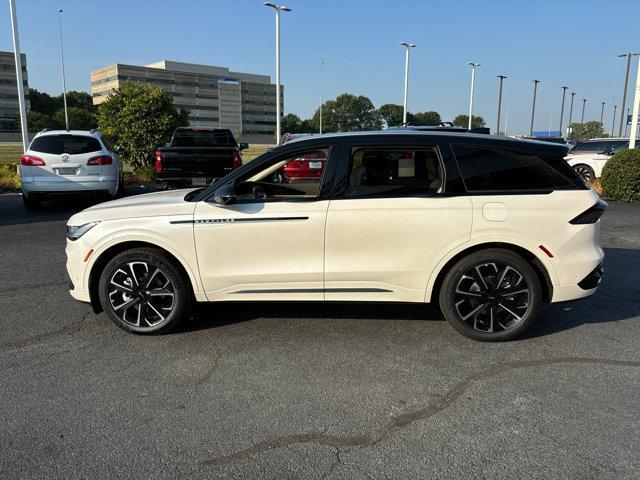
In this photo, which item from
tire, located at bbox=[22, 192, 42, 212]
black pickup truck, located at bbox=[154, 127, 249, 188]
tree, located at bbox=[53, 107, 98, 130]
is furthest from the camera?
tree, located at bbox=[53, 107, 98, 130]

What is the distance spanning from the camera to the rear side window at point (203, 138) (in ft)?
43.9

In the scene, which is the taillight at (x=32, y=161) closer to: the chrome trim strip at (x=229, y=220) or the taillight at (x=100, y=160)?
the taillight at (x=100, y=160)

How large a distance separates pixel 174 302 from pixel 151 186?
13.8 m

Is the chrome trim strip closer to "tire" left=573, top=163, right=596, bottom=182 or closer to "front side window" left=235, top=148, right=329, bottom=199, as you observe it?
"front side window" left=235, top=148, right=329, bottom=199

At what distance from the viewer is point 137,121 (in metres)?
19.1

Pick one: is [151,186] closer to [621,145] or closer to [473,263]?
[473,263]

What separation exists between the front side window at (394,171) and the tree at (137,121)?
16.5 m

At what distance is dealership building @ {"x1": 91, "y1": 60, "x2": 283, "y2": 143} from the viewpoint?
11800 cm

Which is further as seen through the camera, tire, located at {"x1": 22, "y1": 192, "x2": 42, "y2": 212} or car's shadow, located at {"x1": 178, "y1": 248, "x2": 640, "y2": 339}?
tire, located at {"x1": 22, "y1": 192, "x2": 42, "y2": 212}

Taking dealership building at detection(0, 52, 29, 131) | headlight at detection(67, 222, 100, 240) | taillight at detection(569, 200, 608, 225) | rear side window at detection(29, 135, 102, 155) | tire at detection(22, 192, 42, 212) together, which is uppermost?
dealership building at detection(0, 52, 29, 131)

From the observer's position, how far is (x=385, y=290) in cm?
429

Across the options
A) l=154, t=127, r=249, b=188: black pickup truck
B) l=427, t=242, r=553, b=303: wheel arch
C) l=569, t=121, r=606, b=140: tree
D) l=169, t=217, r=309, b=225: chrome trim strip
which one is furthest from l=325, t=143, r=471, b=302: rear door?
l=569, t=121, r=606, b=140: tree

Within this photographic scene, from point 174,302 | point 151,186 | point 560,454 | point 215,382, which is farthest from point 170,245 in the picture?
→ point 151,186

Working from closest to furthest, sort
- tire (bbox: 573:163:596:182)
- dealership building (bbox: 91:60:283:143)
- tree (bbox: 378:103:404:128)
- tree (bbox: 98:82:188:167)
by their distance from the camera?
tire (bbox: 573:163:596:182) → tree (bbox: 98:82:188:167) → dealership building (bbox: 91:60:283:143) → tree (bbox: 378:103:404:128)
